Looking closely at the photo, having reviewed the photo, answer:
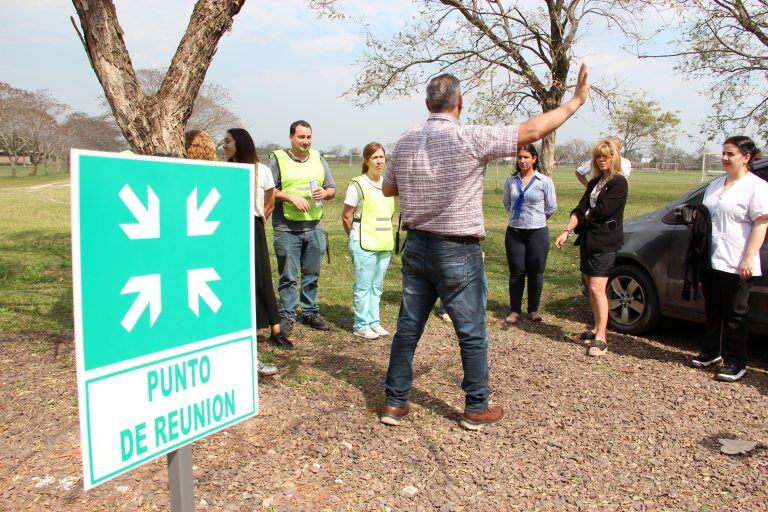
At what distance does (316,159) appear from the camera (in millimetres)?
5586

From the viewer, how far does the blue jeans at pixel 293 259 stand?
5430 millimetres

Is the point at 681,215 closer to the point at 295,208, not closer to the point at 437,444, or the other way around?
the point at 437,444

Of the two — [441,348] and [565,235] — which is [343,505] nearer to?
[441,348]

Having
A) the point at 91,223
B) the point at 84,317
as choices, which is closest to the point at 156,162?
the point at 91,223

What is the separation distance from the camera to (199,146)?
164 inches

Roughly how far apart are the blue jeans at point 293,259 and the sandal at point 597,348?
8.42 ft

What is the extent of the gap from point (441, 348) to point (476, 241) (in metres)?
2.00

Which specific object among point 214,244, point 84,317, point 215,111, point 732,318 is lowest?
point 732,318

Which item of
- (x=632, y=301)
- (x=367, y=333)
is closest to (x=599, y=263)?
(x=632, y=301)

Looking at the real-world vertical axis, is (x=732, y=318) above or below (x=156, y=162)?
below

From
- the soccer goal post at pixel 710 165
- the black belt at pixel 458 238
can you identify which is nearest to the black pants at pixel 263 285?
the black belt at pixel 458 238

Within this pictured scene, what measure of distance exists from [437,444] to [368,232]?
246 centimetres

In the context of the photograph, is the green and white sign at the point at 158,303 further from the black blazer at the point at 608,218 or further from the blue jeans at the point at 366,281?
the black blazer at the point at 608,218

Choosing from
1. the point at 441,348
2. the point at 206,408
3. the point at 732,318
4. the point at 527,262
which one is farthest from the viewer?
the point at 527,262
